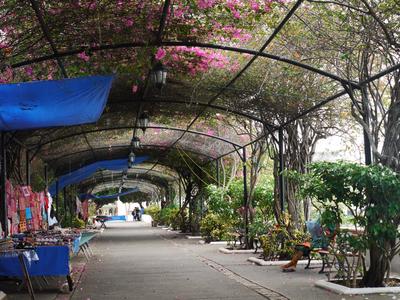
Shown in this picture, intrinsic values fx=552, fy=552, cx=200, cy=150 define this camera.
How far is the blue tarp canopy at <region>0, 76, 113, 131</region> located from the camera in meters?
6.87

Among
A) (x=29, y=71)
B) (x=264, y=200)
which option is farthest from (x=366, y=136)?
(x=264, y=200)

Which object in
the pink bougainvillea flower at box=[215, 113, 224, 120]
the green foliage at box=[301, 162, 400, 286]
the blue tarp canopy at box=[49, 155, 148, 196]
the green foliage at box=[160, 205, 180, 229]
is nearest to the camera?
the green foliage at box=[301, 162, 400, 286]

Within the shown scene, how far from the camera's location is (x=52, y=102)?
25.0 feet

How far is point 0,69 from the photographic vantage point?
6887mm

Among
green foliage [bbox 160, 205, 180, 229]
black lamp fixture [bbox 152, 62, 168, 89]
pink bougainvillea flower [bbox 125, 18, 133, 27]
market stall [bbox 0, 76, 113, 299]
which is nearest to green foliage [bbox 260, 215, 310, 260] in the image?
market stall [bbox 0, 76, 113, 299]

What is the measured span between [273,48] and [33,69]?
12.7 ft

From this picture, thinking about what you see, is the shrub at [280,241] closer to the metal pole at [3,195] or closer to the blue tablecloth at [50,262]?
the blue tablecloth at [50,262]

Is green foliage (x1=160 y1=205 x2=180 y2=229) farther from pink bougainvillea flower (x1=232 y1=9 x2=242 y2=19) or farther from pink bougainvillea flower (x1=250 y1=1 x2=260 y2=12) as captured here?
pink bougainvillea flower (x1=250 y1=1 x2=260 y2=12)

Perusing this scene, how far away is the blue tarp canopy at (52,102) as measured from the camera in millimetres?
6871

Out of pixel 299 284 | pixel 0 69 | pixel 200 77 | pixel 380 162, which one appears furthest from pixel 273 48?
pixel 0 69

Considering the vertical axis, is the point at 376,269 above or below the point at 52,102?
below

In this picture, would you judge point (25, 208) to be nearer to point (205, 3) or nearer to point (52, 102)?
point (52, 102)

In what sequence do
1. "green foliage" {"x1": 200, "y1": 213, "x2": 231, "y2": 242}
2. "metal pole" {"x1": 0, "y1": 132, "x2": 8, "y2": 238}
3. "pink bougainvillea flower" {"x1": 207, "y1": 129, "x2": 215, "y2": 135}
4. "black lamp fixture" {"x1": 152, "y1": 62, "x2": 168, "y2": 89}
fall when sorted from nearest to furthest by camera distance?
"black lamp fixture" {"x1": 152, "y1": 62, "x2": 168, "y2": 89}, "metal pole" {"x1": 0, "y1": 132, "x2": 8, "y2": 238}, "pink bougainvillea flower" {"x1": 207, "y1": 129, "x2": 215, "y2": 135}, "green foliage" {"x1": 200, "y1": 213, "x2": 231, "y2": 242}

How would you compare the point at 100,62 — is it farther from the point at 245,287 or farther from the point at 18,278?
the point at 245,287
